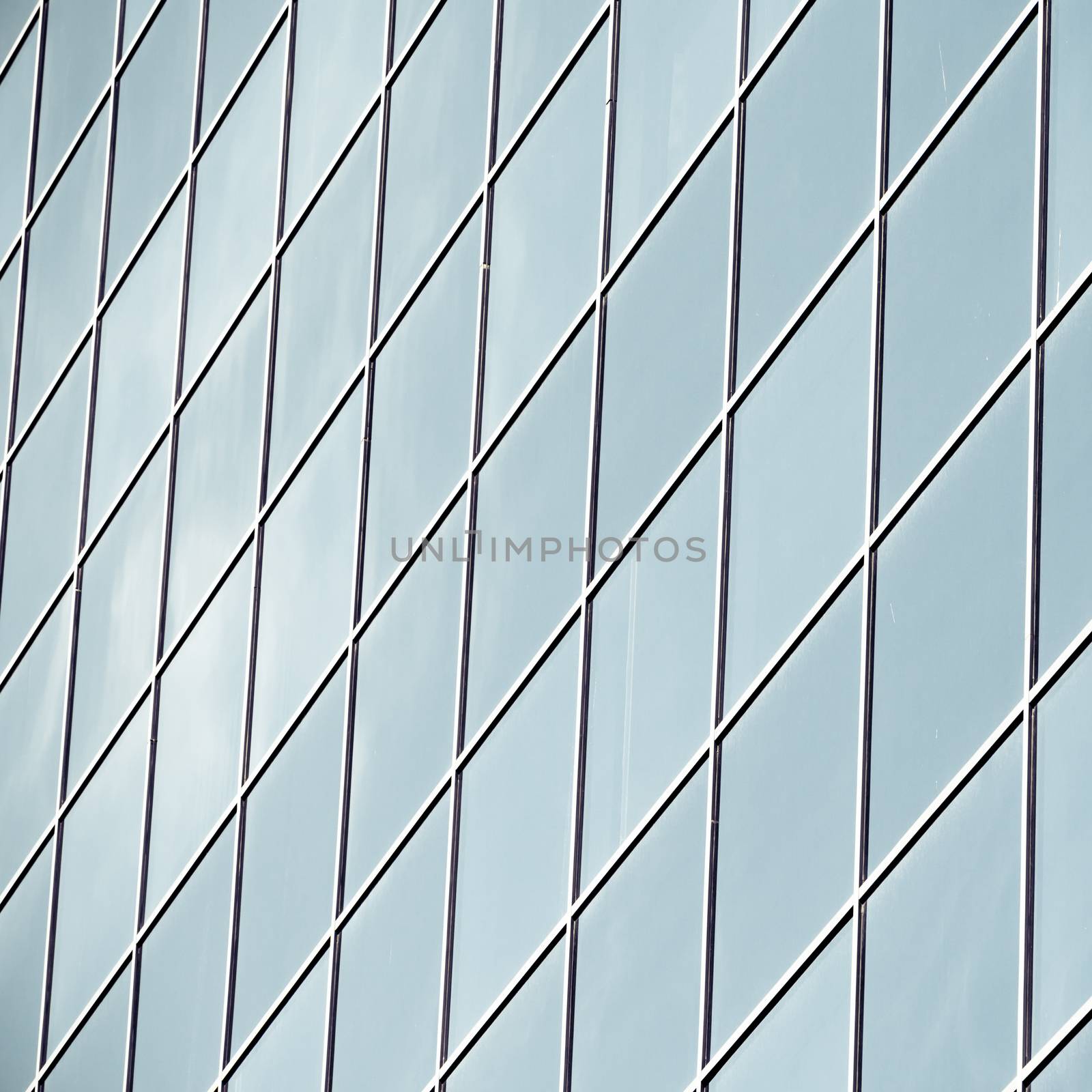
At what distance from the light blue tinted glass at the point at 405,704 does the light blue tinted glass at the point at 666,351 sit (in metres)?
1.96

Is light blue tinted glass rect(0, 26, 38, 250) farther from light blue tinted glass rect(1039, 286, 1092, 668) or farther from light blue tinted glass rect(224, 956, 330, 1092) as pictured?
light blue tinted glass rect(1039, 286, 1092, 668)

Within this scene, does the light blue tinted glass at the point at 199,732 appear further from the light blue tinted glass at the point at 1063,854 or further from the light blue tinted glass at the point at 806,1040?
the light blue tinted glass at the point at 1063,854

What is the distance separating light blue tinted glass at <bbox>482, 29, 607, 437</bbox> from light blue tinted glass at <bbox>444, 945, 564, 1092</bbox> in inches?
209

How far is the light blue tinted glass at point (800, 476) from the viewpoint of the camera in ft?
68.6

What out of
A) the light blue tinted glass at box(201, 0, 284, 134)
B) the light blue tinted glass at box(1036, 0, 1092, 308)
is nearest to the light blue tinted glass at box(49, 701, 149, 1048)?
the light blue tinted glass at box(201, 0, 284, 134)

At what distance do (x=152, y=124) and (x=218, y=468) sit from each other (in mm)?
4680

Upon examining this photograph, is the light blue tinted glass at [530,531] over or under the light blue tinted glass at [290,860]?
over

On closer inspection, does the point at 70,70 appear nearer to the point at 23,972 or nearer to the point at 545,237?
the point at 545,237

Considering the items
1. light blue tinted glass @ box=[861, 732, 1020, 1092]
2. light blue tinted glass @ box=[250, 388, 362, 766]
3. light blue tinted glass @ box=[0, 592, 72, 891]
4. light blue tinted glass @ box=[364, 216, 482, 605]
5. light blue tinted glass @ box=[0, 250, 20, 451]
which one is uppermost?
light blue tinted glass @ box=[0, 250, 20, 451]

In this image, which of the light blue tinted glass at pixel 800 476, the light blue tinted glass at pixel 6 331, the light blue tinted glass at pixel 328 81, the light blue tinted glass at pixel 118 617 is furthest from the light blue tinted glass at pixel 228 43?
the light blue tinted glass at pixel 800 476

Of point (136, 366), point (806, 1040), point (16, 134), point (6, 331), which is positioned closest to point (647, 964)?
point (806, 1040)

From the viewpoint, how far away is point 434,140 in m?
25.2

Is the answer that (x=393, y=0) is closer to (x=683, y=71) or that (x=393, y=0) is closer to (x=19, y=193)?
(x=683, y=71)

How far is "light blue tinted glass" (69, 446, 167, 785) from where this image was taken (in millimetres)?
26844
